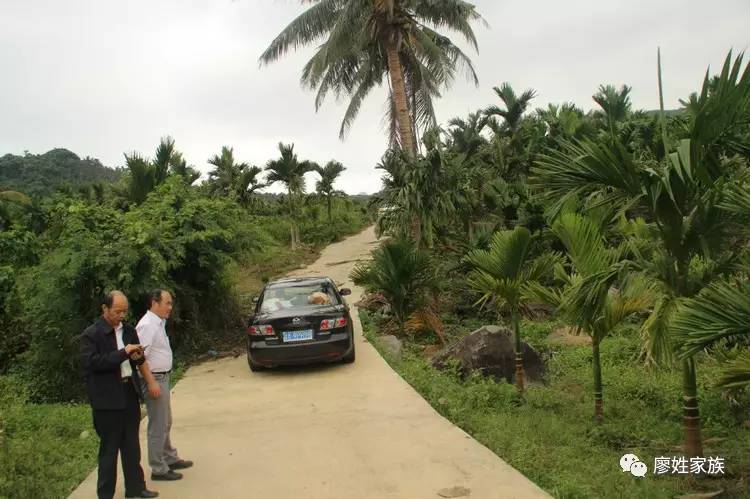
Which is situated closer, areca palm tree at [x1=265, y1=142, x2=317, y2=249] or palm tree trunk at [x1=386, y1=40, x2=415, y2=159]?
palm tree trunk at [x1=386, y1=40, x2=415, y2=159]

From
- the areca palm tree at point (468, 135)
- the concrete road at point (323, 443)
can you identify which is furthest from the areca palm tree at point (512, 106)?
the concrete road at point (323, 443)

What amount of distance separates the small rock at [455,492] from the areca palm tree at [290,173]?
27.0 metres

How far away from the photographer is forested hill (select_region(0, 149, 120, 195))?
44500mm

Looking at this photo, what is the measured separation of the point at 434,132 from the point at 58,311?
10.2 meters

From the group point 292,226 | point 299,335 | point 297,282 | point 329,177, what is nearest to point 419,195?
point 297,282

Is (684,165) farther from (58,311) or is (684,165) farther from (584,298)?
(58,311)

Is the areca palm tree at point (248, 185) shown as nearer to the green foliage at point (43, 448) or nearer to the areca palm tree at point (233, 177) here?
the areca palm tree at point (233, 177)

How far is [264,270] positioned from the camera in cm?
2512

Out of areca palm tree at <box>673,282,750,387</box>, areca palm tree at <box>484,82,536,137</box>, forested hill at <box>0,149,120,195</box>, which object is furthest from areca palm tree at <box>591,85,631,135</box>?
forested hill at <box>0,149,120,195</box>

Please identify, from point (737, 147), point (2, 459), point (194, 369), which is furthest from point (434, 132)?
point (2, 459)

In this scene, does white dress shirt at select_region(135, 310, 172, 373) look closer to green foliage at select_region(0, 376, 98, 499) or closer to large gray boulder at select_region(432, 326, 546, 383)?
green foliage at select_region(0, 376, 98, 499)

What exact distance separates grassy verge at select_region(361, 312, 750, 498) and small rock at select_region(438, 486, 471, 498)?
2.13ft

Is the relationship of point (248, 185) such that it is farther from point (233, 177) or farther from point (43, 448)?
point (43, 448)

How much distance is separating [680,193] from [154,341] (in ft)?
15.2
